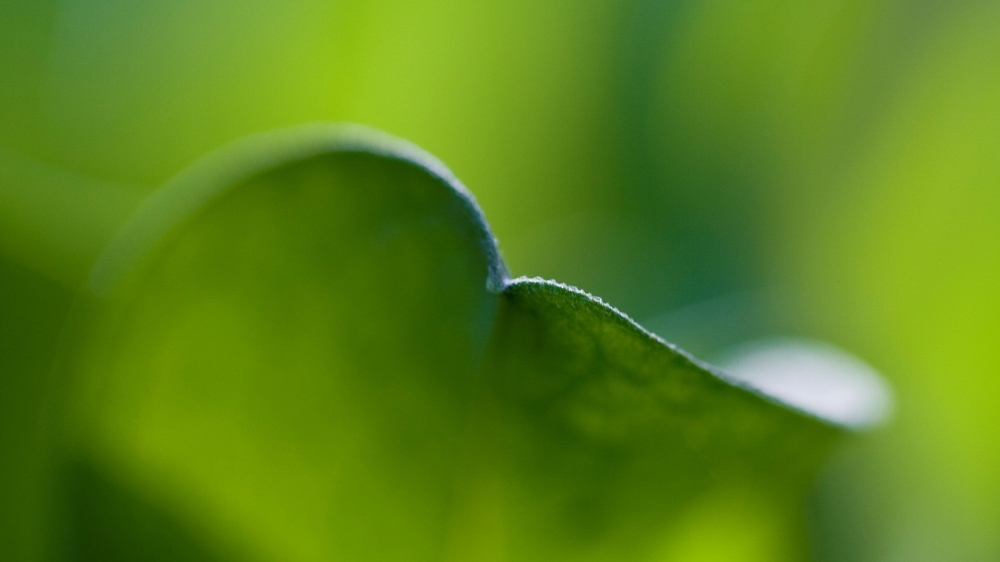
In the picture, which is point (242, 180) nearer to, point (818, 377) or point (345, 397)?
point (345, 397)

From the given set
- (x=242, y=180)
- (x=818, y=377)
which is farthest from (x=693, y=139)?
(x=242, y=180)

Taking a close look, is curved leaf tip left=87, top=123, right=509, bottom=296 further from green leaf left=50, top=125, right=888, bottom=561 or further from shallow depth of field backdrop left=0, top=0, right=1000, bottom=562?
shallow depth of field backdrop left=0, top=0, right=1000, bottom=562

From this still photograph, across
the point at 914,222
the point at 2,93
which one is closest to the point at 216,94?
the point at 2,93

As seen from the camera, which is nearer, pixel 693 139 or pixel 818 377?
pixel 818 377

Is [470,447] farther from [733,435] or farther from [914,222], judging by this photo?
[914,222]

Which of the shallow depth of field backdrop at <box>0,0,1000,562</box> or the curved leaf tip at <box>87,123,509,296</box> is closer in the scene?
the curved leaf tip at <box>87,123,509,296</box>

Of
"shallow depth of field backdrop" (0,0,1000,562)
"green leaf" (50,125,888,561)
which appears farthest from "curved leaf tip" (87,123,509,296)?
"shallow depth of field backdrop" (0,0,1000,562)

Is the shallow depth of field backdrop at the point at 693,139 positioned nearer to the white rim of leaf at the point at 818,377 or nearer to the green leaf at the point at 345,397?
the white rim of leaf at the point at 818,377
